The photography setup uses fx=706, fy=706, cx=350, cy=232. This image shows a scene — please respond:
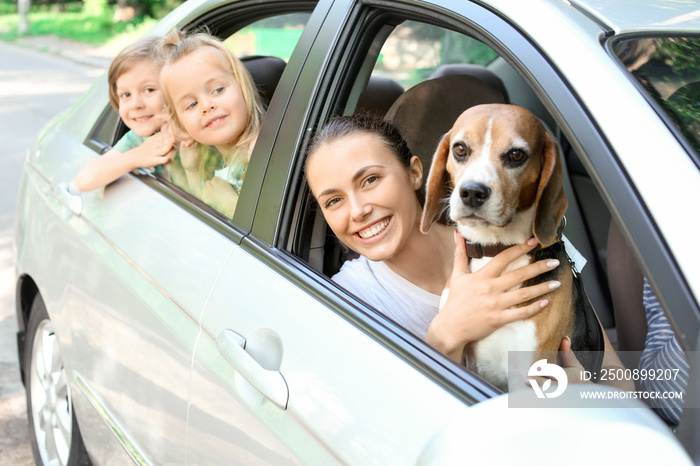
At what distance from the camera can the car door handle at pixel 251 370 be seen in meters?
1.45

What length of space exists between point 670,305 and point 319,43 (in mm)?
1176

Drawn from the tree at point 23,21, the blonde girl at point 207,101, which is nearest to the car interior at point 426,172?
the blonde girl at point 207,101

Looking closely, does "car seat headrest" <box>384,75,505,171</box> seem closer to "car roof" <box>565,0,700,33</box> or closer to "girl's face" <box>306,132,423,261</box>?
"girl's face" <box>306,132,423,261</box>

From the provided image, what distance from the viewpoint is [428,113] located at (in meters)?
2.66

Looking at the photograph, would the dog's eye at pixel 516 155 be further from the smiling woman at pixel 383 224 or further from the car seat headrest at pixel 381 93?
the car seat headrest at pixel 381 93

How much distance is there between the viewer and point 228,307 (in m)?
1.69

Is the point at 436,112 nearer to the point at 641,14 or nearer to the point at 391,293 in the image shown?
the point at 391,293

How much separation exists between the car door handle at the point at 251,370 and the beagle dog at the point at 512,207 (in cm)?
50

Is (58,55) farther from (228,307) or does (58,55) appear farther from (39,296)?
(228,307)

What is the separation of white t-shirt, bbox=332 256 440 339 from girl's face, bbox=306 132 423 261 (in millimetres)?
63

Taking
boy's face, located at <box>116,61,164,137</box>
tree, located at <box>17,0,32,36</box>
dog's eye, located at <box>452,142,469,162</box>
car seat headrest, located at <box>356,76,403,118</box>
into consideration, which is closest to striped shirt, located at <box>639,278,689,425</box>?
dog's eye, located at <box>452,142,469,162</box>

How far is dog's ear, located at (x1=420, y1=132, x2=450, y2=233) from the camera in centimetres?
177

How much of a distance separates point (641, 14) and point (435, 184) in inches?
23.9

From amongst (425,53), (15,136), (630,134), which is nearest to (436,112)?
(630,134)
